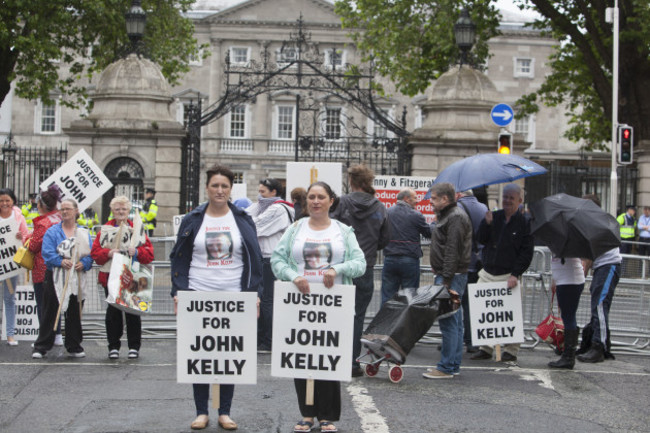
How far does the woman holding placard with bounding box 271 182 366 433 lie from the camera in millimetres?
6977

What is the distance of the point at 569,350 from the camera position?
10.1 m

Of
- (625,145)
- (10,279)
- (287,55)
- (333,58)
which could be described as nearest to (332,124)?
(287,55)

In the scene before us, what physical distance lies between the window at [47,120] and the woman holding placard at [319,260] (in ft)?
183

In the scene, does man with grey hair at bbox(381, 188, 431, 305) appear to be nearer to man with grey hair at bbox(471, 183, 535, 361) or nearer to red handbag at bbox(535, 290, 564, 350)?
man with grey hair at bbox(471, 183, 535, 361)

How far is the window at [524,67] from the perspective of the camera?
6475cm

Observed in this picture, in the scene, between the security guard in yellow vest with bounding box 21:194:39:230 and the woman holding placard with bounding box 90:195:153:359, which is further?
the security guard in yellow vest with bounding box 21:194:39:230

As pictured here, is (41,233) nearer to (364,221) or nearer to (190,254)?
(364,221)

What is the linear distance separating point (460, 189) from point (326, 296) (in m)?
3.72

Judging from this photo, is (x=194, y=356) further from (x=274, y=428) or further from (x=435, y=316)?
(x=435, y=316)

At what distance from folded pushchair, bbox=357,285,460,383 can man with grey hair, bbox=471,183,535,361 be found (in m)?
1.13

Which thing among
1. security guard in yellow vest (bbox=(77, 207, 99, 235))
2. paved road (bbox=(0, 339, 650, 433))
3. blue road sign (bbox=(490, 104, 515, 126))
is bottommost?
paved road (bbox=(0, 339, 650, 433))

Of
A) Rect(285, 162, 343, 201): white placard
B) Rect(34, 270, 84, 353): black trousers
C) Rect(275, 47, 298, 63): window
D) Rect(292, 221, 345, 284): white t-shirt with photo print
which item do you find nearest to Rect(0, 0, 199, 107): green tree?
Rect(275, 47, 298, 63): window

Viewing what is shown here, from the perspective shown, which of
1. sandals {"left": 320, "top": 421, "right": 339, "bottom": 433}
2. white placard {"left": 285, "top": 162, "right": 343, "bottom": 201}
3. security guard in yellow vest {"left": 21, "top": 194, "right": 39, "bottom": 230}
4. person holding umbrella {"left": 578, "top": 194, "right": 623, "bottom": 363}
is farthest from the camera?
security guard in yellow vest {"left": 21, "top": 194, "right": 39, "bottom": 230}

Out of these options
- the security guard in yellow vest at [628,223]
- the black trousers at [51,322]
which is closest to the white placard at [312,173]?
the black trousers at [51,322]
